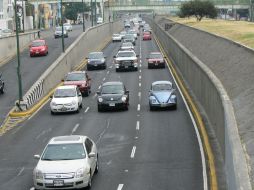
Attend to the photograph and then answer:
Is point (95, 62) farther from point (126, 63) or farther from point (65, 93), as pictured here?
point (65, 93)

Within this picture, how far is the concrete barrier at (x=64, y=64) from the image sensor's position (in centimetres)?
3838

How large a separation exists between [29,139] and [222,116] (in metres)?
9.56

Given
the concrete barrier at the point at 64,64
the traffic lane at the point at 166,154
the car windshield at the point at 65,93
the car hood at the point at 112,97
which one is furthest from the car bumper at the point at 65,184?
the concrete barrier at the point at 64,64

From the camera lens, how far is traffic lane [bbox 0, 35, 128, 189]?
64.6ft

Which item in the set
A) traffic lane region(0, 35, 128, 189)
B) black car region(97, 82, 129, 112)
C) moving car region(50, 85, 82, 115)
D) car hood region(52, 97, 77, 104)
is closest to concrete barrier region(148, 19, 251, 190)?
black car region(97, 82, 129, 112)

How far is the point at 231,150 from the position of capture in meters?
15.5

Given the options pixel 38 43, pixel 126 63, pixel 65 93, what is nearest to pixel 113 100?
pixel 65 93

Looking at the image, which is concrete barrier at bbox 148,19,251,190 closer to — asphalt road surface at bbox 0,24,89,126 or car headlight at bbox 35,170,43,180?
car headlight at bbox 35,170,43,180

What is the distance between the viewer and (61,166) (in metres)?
17.0

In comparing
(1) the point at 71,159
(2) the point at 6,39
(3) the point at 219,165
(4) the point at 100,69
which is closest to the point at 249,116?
(3) the point at 219,165

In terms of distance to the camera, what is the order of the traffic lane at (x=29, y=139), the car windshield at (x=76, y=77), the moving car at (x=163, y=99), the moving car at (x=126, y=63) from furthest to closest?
the moving car at (x=126, y=63), the car windshield at (x=76, y=77), the moving car at (x=163, y=99), the traffic lane at (x=29, y=139)

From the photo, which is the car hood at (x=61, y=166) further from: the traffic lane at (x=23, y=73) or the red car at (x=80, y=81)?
the red car at (x=80, y=81)

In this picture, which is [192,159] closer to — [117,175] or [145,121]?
[117,175]

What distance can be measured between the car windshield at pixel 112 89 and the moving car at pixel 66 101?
155cm
